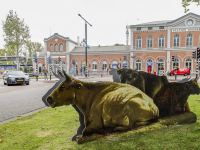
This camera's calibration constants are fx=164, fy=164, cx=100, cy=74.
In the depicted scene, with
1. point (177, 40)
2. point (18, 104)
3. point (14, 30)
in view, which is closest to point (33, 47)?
point (14, 30)

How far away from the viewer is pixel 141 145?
2.68 metres

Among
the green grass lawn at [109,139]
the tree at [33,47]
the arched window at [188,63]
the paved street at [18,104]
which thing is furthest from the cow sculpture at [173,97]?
the tree at [33,47]

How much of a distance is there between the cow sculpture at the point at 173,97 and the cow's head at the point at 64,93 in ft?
5.89

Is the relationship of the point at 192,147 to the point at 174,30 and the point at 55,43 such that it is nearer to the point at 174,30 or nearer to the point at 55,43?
the point at 174,30

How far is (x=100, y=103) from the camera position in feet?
9.16

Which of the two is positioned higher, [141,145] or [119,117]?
[119,117]

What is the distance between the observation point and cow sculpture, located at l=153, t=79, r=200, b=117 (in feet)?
11.4

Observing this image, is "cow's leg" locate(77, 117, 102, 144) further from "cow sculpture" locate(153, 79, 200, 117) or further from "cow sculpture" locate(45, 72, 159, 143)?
"cow sculpture" locate(153, 79, 200, 117)

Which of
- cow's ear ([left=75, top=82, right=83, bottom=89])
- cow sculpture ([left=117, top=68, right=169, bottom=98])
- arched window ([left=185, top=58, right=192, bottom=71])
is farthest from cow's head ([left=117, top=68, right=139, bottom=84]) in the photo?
arched window ([left=185, top=58, right=192, bottom=71])

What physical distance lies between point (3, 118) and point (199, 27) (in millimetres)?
36267

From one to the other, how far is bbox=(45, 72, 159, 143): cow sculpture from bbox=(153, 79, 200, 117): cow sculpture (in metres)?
0.74

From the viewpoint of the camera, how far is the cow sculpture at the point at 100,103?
2725mm

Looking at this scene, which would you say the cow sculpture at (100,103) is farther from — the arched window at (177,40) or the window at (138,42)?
the arched window at (177,40)

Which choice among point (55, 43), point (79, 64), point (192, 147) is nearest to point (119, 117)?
point (192, 147)
